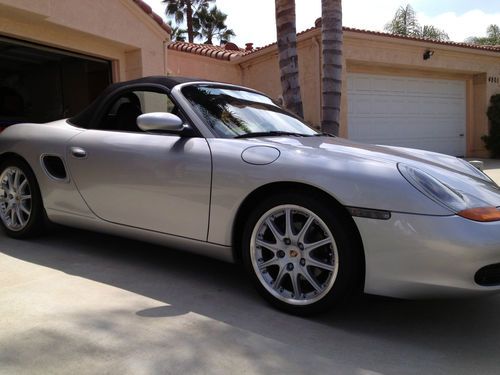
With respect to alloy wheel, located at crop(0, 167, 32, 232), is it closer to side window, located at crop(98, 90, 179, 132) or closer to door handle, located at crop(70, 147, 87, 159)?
door handle, located at crop(70, 147, 87, 159)

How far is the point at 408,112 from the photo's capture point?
1409 cm

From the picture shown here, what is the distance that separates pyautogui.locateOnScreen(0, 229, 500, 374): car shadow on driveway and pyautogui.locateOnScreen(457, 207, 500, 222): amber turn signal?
2.20 ft

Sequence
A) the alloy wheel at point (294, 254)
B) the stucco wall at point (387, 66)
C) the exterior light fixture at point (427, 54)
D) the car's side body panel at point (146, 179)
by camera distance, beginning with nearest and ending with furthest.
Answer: the alloy wheel at point (294, 254)
the car's side body panel at point (146, 179)
the stucco wall at point (387, 66)
the exterior light fixture at point (427, 54)

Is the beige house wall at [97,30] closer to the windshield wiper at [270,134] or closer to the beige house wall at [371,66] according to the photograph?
the beige house wall at [371,66]

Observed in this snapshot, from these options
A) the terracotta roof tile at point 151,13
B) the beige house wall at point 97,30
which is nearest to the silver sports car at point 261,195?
the beige house wall at point 97,30

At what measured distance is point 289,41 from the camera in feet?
22.5

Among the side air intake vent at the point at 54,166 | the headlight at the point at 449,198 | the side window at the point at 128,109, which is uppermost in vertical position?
the side window at the point at 128,109

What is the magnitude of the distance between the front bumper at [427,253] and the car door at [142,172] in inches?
43.1

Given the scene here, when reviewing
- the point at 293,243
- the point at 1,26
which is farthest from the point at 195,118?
the point at 1,26

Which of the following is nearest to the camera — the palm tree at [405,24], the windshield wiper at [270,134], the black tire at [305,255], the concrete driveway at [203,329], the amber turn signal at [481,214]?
the concrete driveway at [203,329]

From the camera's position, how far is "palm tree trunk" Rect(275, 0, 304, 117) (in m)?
6.84

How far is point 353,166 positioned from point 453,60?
541 inches

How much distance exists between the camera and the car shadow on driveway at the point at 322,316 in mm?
2443

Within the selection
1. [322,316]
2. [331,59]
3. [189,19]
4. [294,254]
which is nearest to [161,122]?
[294,254]
